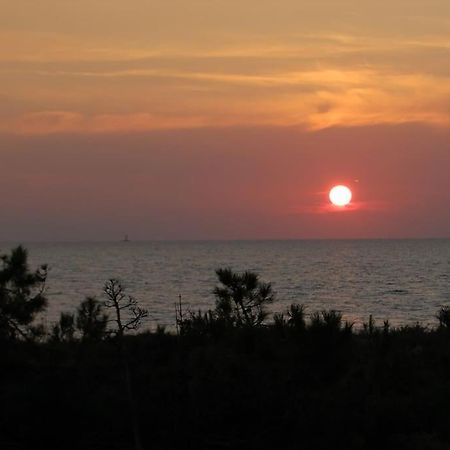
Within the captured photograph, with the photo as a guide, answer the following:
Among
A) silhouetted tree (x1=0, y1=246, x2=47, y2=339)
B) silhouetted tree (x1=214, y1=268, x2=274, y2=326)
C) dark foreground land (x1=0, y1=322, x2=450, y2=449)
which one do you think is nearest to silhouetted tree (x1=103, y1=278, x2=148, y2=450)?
dark foreground land (x1=0, y1=322, x2=450, y2=449)

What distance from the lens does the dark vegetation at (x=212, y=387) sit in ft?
54.0

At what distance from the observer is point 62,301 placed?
7012cm

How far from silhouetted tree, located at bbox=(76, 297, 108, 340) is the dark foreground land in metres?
0.34

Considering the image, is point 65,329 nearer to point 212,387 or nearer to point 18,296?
point 18,296

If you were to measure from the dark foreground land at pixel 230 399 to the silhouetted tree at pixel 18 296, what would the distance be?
1.74ft

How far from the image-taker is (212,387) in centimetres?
1728

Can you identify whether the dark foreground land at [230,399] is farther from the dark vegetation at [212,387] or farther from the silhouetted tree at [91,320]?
the silhouetted tree at [91,320]

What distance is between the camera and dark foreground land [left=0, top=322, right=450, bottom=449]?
16.5 metres

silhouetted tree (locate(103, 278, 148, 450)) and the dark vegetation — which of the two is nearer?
silhouetted tree (locate(103, 278, 148, 450))

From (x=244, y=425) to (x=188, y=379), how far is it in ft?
7.00

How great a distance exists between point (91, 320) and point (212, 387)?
6.13 meters

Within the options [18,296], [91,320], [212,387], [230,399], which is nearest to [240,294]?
[91,320]

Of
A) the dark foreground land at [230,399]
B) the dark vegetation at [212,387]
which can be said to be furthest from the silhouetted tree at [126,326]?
the dark foreground land at [230,399]

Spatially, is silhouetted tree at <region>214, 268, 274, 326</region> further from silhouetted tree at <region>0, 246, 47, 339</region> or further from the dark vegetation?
silhouetted tree at <region>0, 246, 47, 339</region>
